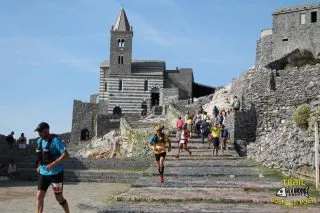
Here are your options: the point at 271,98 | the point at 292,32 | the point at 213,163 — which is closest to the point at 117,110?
the point at 292,32

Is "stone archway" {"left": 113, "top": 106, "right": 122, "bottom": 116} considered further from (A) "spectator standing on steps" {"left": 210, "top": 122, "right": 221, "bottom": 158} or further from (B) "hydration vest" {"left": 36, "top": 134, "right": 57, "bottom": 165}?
(B) "hydration vest" {"left": 36, "top": 134, "right": 57, "bottom": 165}

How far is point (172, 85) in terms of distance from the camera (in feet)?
196

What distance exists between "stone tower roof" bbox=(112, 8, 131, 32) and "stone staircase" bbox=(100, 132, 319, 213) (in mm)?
44185

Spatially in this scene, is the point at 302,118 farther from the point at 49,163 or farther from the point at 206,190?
the point at 49,163

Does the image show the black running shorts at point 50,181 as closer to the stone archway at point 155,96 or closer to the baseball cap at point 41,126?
the baseball cap at point 41,126

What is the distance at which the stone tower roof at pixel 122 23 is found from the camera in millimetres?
61156

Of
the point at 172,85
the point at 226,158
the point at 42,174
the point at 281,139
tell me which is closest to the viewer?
the point at 42,174

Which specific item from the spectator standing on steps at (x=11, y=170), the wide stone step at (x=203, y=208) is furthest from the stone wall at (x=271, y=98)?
the wide stone step at (x=203, y=208)

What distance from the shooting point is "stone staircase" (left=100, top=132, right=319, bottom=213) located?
33.4 feet

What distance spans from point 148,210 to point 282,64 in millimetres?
29779

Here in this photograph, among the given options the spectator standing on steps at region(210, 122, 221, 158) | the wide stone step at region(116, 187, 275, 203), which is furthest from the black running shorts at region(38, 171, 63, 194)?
the spectator standing on steps at region(210, 122, 221, 158)

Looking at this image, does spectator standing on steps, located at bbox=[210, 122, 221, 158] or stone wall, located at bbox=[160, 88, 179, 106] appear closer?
spectator standing on steps, located at bbox=[210, 122, 221, 158]

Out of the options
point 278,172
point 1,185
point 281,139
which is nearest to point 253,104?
point 281,139

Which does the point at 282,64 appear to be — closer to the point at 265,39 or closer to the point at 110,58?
the point at 265,39
